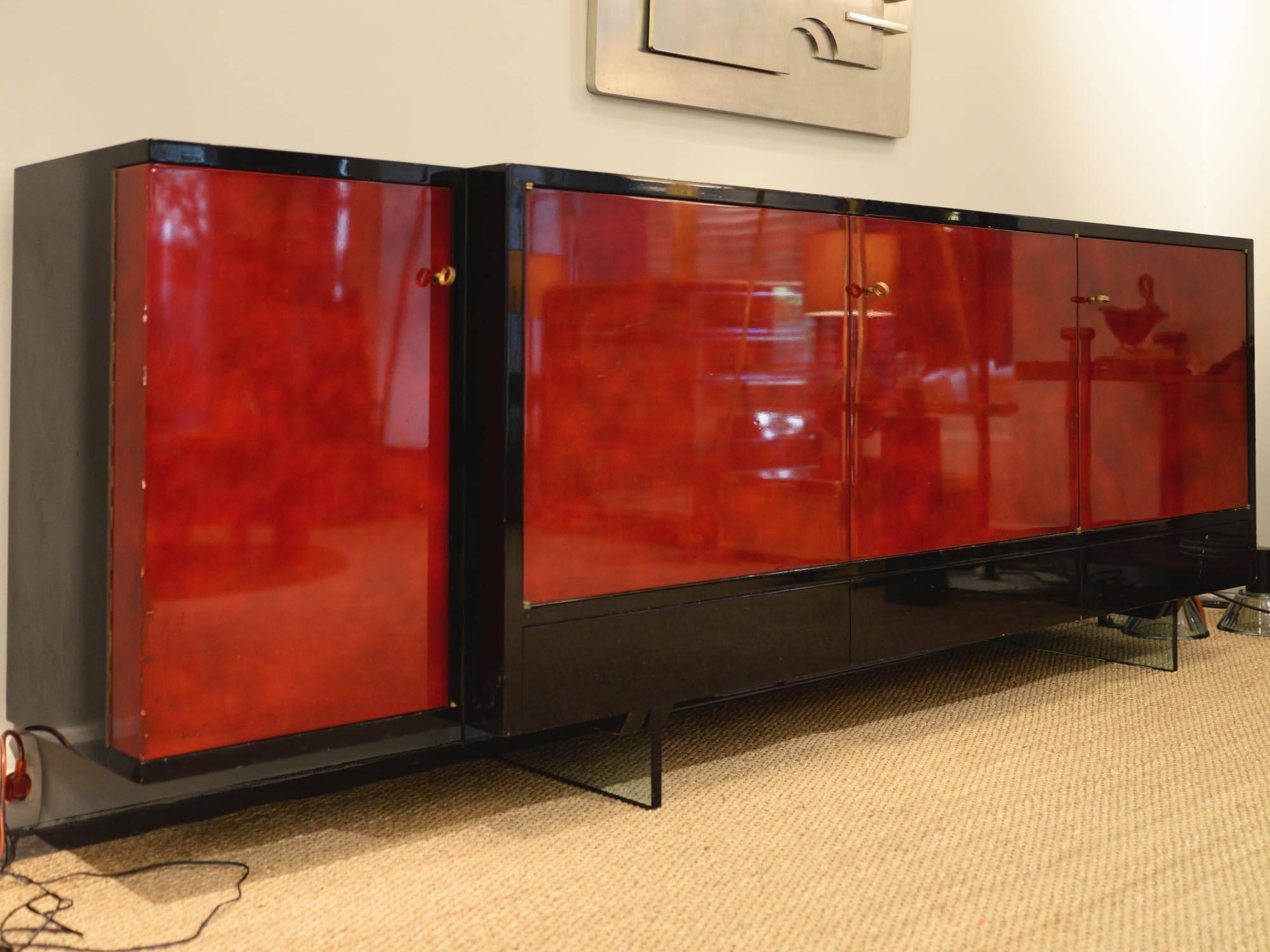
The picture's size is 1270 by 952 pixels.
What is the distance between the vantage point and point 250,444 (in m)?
1.51

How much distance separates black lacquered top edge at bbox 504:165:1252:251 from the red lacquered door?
16cm

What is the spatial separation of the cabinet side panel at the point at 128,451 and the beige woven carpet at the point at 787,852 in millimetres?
276

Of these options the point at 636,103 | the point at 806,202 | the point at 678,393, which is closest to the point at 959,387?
the point at 806,202

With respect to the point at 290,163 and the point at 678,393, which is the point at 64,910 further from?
the point at 678,393

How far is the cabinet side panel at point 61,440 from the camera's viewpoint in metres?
1.51

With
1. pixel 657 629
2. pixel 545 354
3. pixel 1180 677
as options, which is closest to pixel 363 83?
pixel 545 354

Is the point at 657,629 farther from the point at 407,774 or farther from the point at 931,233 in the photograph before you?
the point at 931,233

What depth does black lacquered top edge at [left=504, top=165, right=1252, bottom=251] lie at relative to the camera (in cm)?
168

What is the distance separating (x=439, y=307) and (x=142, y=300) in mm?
382

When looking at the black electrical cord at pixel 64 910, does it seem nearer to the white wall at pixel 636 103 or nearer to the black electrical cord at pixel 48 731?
the black electrical cord at pixel 48 731

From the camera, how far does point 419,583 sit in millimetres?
1683

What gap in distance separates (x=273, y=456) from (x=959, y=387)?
1.21m

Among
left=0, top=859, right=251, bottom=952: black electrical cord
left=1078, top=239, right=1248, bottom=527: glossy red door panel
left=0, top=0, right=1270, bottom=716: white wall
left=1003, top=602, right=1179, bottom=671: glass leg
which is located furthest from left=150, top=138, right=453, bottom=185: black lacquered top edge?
left=1003, top=602, right=1179, bottom=671: glass leg

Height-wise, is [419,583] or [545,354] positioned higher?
[545,354]
